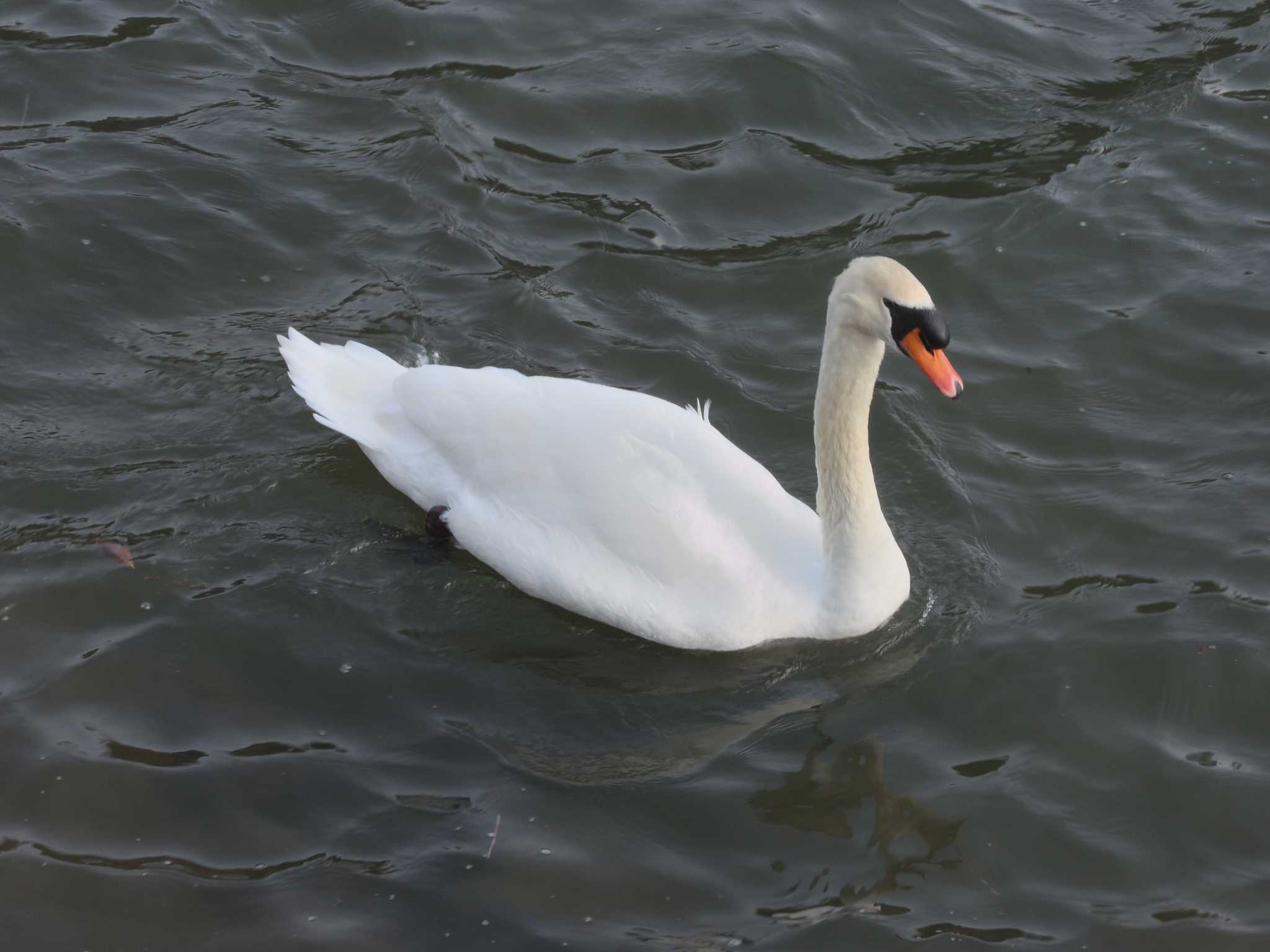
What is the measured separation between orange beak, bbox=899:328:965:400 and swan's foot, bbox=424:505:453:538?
2.37m

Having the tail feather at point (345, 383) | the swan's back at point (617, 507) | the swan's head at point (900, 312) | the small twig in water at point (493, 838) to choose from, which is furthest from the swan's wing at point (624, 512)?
the small twig in water at point (493, 838)

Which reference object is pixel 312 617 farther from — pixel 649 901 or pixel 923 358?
pixel 923 358

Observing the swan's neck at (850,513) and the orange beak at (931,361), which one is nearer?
the orange beak at (931,361)

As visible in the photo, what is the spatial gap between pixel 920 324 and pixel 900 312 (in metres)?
0.09

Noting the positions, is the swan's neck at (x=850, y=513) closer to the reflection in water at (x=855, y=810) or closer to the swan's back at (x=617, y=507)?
the swan's back at (x=617, y=507)

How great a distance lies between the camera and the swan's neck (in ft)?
20.9

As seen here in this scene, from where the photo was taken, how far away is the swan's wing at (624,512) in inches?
254

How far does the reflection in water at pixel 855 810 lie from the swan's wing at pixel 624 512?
0.70m

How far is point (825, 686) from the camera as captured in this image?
6.45 meters

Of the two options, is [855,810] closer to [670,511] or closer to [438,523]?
[670,511]

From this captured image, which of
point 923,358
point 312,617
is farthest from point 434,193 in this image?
point 923,358

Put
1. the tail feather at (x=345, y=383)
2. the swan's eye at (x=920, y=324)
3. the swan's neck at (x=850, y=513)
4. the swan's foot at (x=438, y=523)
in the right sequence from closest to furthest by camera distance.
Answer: the swan's eye at (x=920, y=324)
the swan's neck at (x=850, y=513)
the swan's foot at (x=438, y=523)
the tail feather at (x=345, y=383)

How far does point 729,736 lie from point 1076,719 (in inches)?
56.9

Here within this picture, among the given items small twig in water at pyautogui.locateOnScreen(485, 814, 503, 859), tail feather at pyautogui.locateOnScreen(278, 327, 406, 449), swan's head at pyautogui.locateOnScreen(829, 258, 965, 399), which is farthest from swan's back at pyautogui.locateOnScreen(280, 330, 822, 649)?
small twig in water at pyautogui.locateOnScreen(485, 814, 503, 859)
